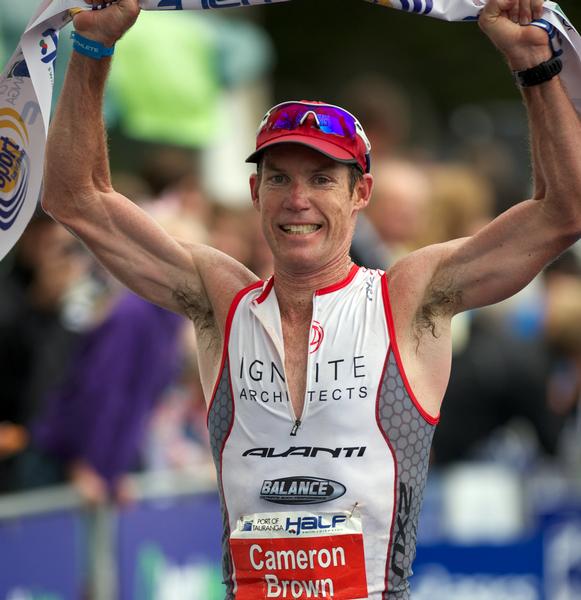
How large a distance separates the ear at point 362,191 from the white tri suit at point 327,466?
37 cm

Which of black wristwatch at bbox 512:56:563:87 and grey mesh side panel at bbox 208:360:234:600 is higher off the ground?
black wristwatch at bbox 512:56:563:87

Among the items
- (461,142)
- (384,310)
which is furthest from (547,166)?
(461,142)

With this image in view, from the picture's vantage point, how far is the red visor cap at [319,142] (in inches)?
211

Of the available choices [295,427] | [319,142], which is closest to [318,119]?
[319,142]

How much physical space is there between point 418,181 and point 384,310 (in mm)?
4330

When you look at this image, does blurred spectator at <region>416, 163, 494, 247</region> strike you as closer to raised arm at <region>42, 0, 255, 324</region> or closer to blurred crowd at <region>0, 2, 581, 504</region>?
blurred crowd at <region>0, 2, 581, 504</region>

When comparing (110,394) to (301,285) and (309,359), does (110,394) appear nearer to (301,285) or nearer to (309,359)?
(301,285)

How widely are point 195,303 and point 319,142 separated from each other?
809mm

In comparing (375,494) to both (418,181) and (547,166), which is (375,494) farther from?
(418,181)

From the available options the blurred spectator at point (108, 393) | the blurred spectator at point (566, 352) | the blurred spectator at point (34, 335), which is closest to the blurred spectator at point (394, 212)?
the blurred spectator at point (108, 393)

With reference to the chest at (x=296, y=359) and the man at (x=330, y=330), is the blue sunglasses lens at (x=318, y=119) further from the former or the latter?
the chest at (x=296, y=359)

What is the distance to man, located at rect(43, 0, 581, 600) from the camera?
5289 mm

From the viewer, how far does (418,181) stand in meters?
9.70

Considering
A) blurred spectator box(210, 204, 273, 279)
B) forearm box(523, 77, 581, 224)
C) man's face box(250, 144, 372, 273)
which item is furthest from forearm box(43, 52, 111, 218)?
blurred spectator box(210, 204, 273, 279)
